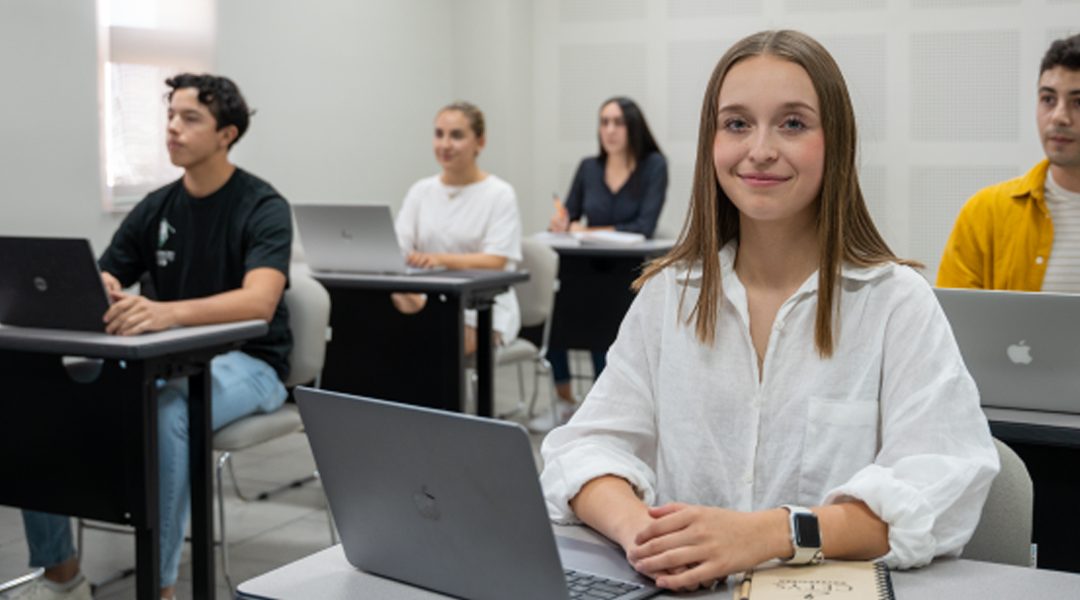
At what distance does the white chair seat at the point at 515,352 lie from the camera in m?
4.71

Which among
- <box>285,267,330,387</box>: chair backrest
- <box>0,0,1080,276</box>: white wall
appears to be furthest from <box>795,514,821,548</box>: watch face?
<box>0,0,1080,276</box>: white wall

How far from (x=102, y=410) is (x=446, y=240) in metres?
2.46

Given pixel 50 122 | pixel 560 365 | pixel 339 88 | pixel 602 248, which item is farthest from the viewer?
pixel 339 88

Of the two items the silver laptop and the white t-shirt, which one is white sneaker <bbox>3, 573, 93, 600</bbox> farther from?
the silver laptop

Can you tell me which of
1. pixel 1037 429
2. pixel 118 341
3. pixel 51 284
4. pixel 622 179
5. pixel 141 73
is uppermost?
pixel 141 73

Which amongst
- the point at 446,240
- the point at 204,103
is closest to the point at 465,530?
the point at 204,103

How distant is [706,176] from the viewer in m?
1.56

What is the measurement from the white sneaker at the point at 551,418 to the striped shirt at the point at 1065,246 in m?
2.71

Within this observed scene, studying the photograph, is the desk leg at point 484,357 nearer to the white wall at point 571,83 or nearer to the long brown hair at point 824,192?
the white wall at point 571,83

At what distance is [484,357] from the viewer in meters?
4.30

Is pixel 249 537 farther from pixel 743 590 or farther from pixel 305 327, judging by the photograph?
pixel 743 590

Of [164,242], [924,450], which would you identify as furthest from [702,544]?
[164,242]

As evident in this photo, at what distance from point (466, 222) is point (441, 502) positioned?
3.97 metres

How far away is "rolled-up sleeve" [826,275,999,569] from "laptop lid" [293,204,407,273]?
2.92 m
